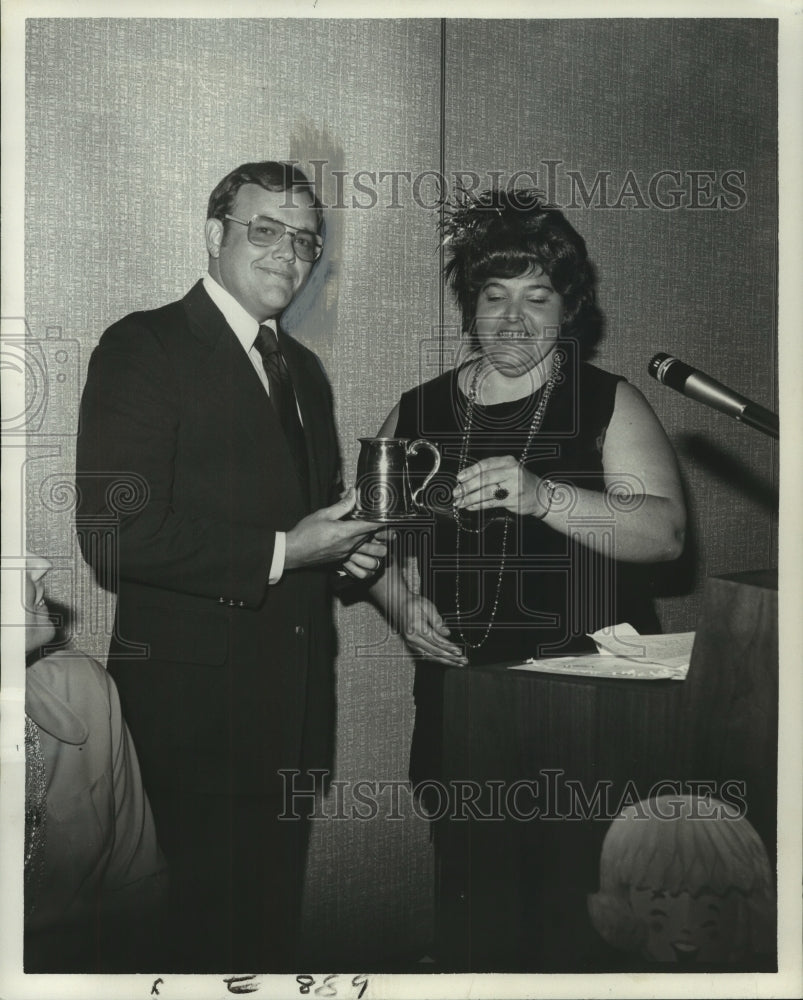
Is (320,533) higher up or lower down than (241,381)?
lower down

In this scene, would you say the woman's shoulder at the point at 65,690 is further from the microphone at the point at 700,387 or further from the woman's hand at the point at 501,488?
the microphone at the point at 700,387

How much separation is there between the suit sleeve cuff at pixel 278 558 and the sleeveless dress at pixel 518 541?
0.27 metres

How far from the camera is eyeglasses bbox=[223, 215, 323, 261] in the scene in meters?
1.93

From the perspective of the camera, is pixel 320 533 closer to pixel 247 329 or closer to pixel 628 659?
pixel 247 329

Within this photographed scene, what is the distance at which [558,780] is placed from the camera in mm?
1941

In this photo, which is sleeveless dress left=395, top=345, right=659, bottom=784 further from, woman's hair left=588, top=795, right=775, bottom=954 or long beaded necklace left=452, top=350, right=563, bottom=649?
woman's hair left=588, top=795, right=775, bottom=954

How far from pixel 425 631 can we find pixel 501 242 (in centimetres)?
77

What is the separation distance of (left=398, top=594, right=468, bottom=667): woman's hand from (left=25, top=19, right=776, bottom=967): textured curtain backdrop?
42 mm

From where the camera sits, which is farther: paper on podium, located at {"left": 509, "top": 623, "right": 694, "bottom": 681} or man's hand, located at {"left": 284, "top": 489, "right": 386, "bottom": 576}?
man's hand, located at {"left": 284, "top": 489, "right": 386, "bottom": 576}

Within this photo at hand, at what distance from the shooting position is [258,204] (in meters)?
1.93

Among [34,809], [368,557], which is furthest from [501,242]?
[34,809]

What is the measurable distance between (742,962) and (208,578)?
1.30 m

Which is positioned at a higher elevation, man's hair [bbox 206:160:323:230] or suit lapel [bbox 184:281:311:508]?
man's hair [bbox 206:160:323:230]

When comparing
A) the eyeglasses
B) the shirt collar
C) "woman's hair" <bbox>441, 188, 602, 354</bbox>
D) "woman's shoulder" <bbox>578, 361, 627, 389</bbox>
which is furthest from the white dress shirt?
"woman's shoulder" <bbox>578, 361, 627, 389</bbox>
